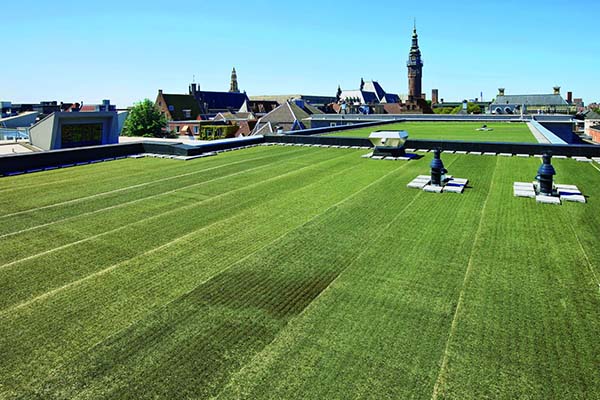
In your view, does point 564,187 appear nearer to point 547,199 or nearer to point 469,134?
point 547,199

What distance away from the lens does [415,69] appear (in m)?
120

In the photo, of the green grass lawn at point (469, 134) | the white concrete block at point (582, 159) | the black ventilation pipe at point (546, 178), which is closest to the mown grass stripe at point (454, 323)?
the black ventilation pipe at point (546, 178)

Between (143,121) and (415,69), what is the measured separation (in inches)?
3529

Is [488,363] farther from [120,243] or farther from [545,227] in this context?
[120,243]

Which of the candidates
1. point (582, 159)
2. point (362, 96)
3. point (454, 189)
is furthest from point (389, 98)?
point (454, 189)

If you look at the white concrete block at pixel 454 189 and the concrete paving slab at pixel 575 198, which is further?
the white concrete block at pixel 454 189

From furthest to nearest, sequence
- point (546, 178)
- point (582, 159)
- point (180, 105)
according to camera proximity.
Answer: point (180, 105) → point (582, 159) → point (546, 178)

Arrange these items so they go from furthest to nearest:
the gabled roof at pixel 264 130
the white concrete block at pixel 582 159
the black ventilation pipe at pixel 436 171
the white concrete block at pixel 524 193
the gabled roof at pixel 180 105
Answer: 1. the gabled roof at pixel 180 105
2. the gabled roof at pixel 264 130
3. the white concrete block at pixel 582 159
4. the black ventilation pipe at pixel 436 171
5. the white concrete block at pixel 524 193

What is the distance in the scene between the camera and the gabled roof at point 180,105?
78438 millimetres

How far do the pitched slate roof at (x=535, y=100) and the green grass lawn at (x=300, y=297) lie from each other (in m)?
101

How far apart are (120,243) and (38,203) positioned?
4.65 metres

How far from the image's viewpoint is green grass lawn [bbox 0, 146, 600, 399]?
12.9ft

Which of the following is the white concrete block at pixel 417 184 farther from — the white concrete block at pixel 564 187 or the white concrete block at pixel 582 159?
the white concrete block at pixel 582 159

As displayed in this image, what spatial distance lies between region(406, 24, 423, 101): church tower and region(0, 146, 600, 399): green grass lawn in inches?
4700
